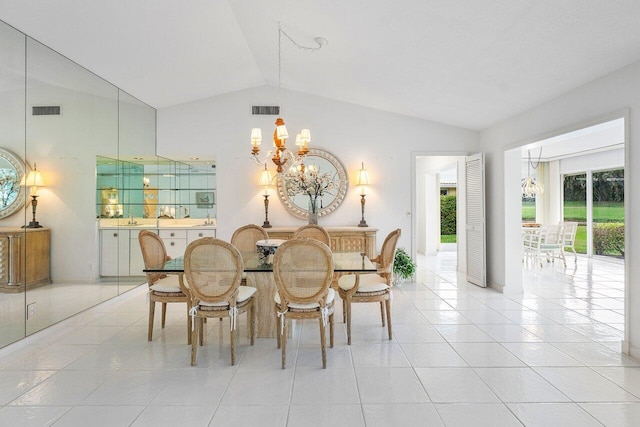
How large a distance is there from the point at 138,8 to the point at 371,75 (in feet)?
8.86

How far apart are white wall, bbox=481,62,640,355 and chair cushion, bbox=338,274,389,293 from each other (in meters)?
2.08

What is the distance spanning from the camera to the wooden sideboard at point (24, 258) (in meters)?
3.18

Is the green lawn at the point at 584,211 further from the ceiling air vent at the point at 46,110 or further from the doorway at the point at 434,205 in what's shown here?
the ceiling air vent at the point at 46,110

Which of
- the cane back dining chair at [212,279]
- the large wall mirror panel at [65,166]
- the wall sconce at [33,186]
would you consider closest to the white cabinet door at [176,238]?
the large wall mirror panel at [65,166]

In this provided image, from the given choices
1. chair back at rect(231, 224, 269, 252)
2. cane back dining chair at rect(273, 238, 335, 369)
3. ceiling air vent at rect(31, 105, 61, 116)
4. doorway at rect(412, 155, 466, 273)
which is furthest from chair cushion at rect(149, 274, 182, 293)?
doorway at rect(412, 155, 466, 273)

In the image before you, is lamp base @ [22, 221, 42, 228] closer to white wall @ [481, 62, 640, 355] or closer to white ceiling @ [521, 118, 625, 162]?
white wall @ [481, 62, 640, 355]

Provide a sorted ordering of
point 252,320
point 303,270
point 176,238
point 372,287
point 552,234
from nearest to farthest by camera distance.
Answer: point 303,270, point 252,320, point 372,287, point 176,238, point 552,234

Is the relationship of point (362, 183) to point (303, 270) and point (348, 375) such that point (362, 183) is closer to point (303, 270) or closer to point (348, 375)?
point (303, 270)

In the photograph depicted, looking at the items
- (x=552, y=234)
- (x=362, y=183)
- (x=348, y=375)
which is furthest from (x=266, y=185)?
(x=552, y=234)

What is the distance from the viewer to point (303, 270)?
9.22 feet

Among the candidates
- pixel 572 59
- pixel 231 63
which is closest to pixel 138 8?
pixel 231 63

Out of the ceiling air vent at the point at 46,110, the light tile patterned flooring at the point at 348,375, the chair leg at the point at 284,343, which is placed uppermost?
the ceiling air vent at the point at 46,110

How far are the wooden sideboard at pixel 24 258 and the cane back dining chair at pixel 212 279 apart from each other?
1717 millimetres

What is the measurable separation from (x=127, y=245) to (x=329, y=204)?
311 centimetres
